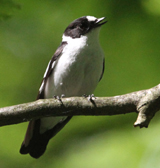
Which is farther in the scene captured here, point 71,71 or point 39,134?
point 39,134

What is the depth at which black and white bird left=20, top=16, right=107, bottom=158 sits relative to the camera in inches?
125

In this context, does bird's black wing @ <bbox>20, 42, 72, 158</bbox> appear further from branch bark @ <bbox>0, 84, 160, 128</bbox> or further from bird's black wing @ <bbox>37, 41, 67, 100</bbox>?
branch bark @ <bbox>0, 84, 160, 128</bbox>

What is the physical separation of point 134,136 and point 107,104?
33.7 inches

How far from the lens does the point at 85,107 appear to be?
7.75 feet

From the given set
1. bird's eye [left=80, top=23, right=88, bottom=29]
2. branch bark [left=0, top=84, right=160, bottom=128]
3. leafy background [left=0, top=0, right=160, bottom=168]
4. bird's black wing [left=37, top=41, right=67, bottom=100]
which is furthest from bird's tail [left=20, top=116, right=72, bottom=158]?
branch bark [left=0, top=84, right=160, bottom=128]

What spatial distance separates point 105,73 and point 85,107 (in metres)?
1.46

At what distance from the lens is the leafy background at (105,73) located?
325cm

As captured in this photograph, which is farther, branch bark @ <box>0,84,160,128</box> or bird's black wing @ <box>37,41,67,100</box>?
bird's black wing @ <box>37,41,67,100</box>

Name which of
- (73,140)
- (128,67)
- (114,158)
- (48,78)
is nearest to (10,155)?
(73,140)

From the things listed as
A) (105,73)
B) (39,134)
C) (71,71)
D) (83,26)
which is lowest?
(39,134)

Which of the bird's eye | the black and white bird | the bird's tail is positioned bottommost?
the bird's tail

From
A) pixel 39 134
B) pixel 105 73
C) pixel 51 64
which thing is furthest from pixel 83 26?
pixel 39 134

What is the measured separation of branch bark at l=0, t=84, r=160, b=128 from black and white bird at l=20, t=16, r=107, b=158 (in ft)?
2.71

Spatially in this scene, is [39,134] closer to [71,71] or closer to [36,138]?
[36,138]
